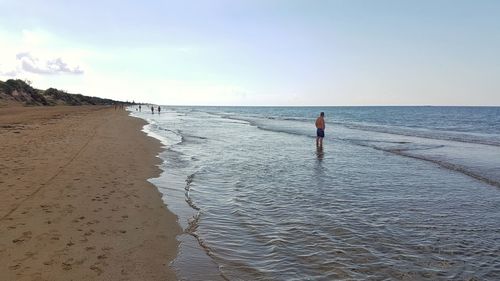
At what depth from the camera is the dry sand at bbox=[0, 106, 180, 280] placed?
516 cm

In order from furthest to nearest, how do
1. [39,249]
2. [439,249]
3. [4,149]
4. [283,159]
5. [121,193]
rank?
[283,159] → [4,149] → [121,193] → [439,249] → [39,249]

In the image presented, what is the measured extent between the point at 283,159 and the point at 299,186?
6259mm

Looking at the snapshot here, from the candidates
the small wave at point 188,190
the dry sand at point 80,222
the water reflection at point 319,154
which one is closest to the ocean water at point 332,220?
the small wave at point 188,190

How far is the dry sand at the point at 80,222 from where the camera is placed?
516 centimetres

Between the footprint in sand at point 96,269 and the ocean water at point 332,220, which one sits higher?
the footprint in sand at point 96,269

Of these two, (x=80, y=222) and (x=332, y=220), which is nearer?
(x=80, y=222)

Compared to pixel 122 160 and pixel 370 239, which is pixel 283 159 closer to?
pixel 122 160

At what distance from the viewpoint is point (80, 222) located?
6.95 metres

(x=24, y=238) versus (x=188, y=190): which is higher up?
(x=24, y=238)

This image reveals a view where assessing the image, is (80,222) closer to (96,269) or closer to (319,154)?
(96,269)

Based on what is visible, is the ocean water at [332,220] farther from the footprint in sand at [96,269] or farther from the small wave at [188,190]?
the footprint in sand at [96,269]

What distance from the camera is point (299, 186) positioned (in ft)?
39.2

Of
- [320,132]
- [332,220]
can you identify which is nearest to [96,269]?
[332,220]

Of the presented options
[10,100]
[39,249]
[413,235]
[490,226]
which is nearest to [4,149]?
[39,249]
